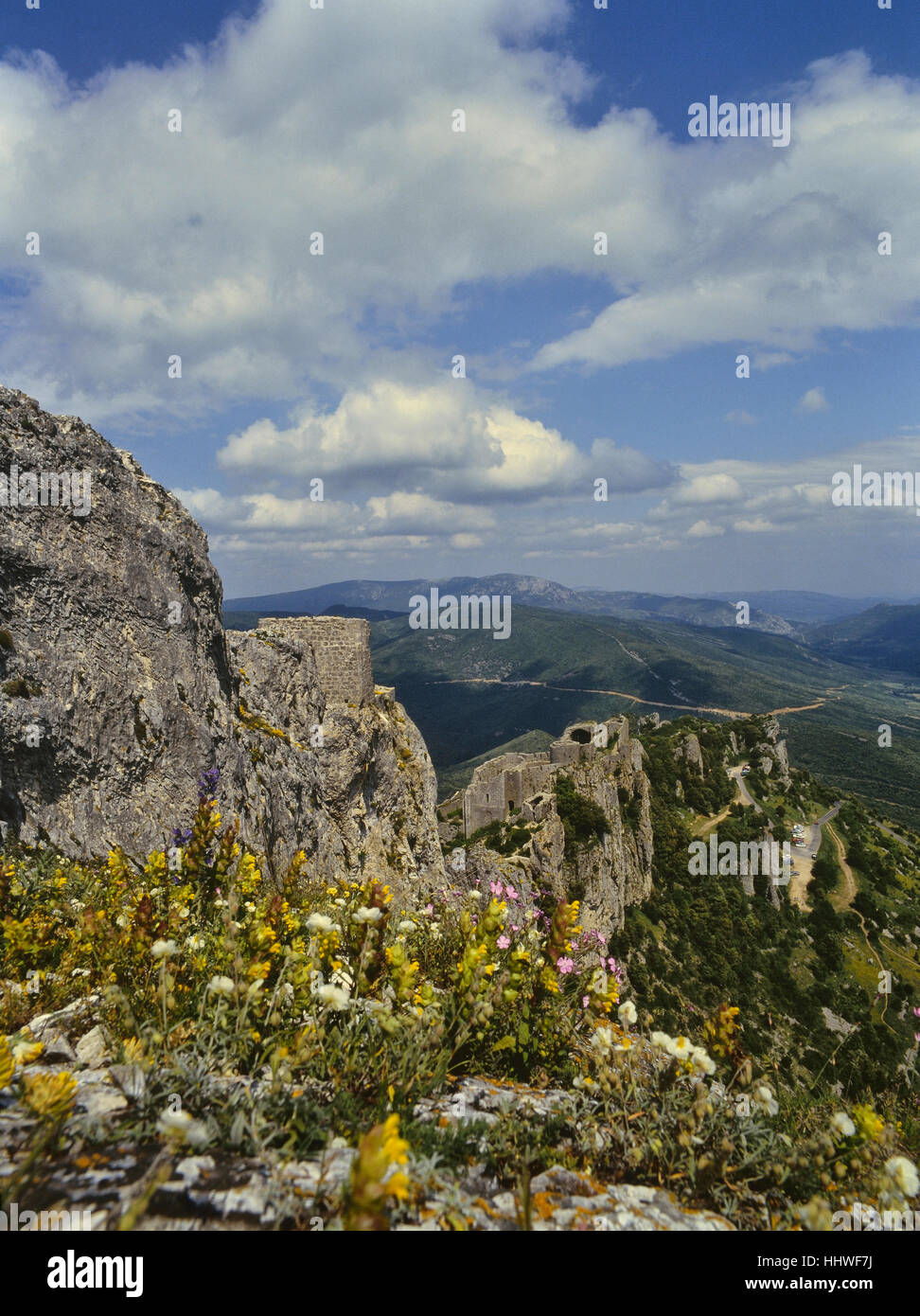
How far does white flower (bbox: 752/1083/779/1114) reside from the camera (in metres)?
3.03

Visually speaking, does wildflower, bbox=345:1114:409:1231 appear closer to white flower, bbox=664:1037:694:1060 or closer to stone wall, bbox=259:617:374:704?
white flower, bbox=664:1037:694:1060

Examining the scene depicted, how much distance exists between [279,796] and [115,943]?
11470mm

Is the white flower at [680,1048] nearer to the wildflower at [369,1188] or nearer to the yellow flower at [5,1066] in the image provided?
the wildflower at [369,1188]

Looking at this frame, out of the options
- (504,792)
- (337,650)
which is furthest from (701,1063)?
(504,792)

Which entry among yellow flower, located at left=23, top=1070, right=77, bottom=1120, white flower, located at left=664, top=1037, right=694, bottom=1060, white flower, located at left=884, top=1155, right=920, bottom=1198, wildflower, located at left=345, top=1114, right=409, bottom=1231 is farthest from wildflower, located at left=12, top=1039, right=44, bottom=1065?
white flower, located at left=884, top=1155, right=920, bottom=1198

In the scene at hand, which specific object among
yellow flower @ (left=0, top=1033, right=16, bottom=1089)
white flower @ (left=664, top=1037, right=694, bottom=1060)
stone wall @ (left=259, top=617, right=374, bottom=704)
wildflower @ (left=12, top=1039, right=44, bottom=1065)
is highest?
stone wall @ (left=259, top=617, right=374, bottom=704)

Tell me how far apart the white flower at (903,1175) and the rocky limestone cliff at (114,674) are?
10.4 m

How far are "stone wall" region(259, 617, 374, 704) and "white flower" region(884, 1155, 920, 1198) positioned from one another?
1909 centimetres

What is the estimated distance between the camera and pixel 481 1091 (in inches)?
138

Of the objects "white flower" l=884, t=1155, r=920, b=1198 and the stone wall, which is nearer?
"white flower" l=884, t=1155, r=920, b=1198

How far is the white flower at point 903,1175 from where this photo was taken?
2.47m

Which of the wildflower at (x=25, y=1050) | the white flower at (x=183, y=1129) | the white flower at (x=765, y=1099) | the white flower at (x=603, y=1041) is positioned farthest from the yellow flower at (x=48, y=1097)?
the white flower at (x=765, y=1099)

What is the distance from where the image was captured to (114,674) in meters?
11.1

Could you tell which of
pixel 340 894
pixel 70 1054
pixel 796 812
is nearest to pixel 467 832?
pixel 340 894
